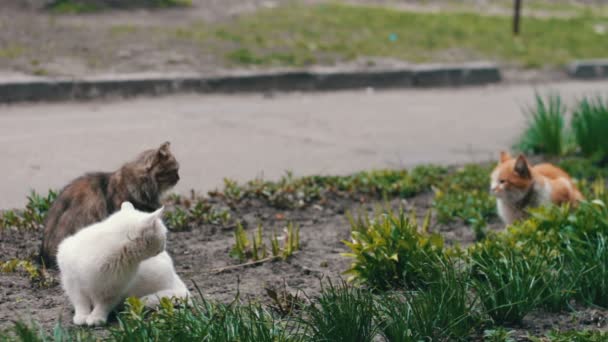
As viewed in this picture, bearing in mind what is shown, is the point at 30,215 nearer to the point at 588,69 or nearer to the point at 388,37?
the point at 388,37

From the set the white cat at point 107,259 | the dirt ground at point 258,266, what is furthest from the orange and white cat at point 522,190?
the white cat at point 107,259

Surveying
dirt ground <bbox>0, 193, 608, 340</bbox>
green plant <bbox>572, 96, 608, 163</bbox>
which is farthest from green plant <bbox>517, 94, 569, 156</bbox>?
dirt ground <bbox>0, 193, 608, 340</bbox>

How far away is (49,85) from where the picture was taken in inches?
357

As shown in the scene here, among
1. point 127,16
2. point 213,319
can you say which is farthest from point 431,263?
point 127,16

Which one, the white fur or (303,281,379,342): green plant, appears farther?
the white fur

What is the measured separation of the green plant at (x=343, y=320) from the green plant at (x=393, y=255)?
2.62 feet

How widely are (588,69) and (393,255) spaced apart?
9443 millimetres

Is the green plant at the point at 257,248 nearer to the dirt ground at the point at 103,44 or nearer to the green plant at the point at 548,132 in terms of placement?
the green plant at the point at 548,132

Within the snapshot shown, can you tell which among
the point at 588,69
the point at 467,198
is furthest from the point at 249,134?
the point at 588,69

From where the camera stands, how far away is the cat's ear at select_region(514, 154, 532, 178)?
610cm

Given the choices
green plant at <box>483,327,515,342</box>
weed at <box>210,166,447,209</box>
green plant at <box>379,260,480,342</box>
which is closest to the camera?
green plant at <box>379,260,480,342</box>

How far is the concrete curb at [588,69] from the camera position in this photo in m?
13.1

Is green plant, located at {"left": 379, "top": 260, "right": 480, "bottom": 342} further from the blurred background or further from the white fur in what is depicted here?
the blurred background

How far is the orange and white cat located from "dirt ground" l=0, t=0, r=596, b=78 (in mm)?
4805
